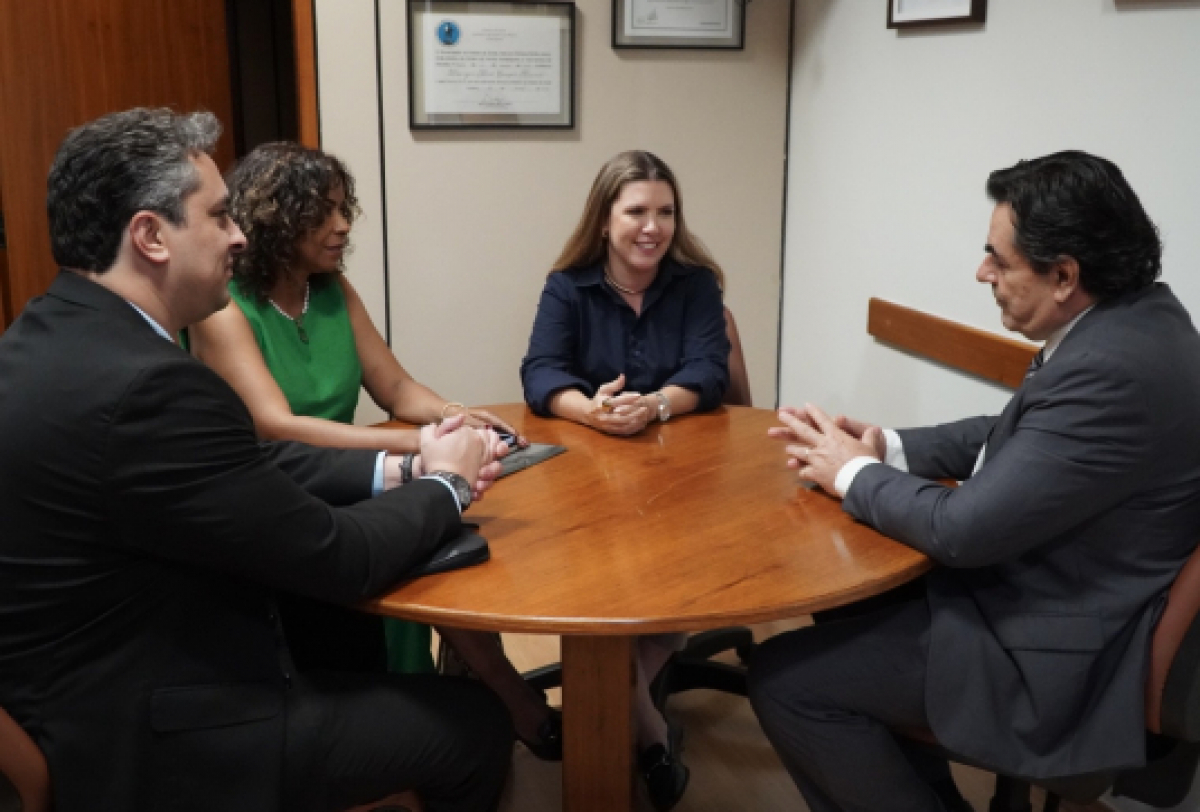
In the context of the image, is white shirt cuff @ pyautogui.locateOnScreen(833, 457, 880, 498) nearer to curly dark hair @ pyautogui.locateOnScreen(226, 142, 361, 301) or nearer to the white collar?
the white collar

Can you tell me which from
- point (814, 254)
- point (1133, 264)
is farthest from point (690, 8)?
point (1133, 264)

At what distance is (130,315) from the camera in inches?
58.3

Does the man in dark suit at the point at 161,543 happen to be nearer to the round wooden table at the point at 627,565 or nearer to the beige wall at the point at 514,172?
the round wooden table at the point at 627,565

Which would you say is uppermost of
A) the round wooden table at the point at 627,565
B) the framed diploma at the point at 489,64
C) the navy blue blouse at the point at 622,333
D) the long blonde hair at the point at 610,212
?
the framed diploma at the point at 489,64

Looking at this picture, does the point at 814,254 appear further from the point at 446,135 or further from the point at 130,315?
the point at 130,315

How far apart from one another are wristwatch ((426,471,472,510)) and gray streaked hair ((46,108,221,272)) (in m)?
0.55

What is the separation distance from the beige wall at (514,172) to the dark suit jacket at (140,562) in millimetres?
2085

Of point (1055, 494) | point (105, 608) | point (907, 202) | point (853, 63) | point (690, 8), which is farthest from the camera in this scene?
point (690, 8)

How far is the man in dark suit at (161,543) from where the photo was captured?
139 cm

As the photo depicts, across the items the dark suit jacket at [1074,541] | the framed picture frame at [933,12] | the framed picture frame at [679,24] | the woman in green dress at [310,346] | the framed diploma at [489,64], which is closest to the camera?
the dark suit jacket at [1074,541]

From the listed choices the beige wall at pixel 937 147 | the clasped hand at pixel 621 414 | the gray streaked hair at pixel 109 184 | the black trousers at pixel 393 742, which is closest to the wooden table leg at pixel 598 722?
the black trousers at pixel 393 742

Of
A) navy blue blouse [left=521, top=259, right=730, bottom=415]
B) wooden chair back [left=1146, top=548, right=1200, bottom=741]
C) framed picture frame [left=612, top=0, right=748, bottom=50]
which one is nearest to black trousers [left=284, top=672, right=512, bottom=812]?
wooden chair back [left=1146, top=548, right=1200, bottom=741]

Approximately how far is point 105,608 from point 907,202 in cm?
244

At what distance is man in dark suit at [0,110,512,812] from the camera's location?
1.39 m
